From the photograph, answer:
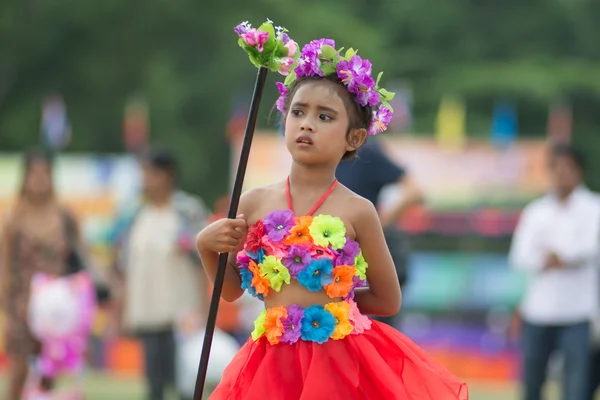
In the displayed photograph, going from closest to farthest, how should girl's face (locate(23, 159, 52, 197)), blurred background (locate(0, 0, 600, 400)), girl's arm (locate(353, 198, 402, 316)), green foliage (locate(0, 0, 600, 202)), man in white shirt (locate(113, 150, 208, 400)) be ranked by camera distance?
girl's arm (locate(353, 198, 402, 316)), man in white shirt (locate(113, 150, 208, 400)), girl's face (locate(23, 159, 52, 197)), blurred background (locate(0, 0, 600, 400)), green foliage (locate(0, 0, 600, 202))

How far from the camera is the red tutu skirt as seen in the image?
473 cm

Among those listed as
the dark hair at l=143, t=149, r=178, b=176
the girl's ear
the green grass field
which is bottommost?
the green grass field

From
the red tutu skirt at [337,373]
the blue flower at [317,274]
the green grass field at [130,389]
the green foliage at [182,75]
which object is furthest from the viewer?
the green foliage at [182,75]

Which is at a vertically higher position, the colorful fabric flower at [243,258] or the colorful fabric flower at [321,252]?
the colorful fabric flower at [321,252]

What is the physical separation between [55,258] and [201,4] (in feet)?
86.1

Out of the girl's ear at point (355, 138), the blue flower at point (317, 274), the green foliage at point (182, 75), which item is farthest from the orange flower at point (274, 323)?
the green foliage at point (182, 75)

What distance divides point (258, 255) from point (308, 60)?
738 millimetres

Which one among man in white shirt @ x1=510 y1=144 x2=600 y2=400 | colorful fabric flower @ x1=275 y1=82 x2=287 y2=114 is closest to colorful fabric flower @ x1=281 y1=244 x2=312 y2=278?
colorful fabric flower @ x1=275 y1=82 x2=287 y2=114

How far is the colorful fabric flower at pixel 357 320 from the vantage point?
488cm

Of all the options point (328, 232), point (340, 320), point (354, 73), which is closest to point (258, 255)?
point (328, 232)

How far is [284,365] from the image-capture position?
4.80m

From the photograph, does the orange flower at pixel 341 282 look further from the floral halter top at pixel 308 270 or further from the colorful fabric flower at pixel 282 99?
the colorful fabric flower at pixel 282 99

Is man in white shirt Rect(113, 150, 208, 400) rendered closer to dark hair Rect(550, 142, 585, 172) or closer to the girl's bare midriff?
dark hair Rect(550, 142, 585, 172)

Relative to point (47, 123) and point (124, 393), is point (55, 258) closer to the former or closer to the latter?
point (124, 393)
